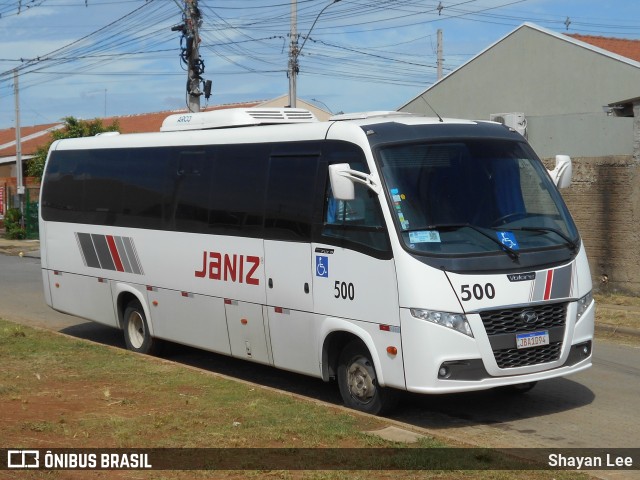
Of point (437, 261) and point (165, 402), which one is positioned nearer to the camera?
point (437, 261)

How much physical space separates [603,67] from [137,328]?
21.3 m

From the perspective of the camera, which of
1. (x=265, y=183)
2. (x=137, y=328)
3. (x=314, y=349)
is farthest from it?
(x=137, y=328)

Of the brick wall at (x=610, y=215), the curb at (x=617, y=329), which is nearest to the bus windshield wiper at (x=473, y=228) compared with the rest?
the curb at (x=617, y=329)

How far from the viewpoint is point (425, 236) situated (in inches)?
342

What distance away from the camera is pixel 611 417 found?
9117 mm

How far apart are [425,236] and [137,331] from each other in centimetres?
578

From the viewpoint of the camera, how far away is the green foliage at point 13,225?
40.3 metres

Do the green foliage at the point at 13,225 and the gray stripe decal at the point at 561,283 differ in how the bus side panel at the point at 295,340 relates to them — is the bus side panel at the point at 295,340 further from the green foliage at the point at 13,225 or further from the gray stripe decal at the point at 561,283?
the green foliage at the point at 13,225

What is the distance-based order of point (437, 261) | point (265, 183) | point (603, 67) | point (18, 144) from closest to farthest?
point (437, 261) → point (265, 183) → point (603, 67) → point (18, 144)

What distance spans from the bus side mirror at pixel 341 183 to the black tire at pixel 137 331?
4.88m

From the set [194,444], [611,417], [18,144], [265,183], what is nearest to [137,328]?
[265,183]

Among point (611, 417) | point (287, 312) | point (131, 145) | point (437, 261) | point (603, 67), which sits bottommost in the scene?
point (611, 417)

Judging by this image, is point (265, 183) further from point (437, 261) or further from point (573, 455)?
point (573, 455)

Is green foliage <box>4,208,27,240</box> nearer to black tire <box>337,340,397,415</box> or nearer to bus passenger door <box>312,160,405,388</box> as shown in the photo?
bus passenger door <box>312,160,405,388</box>
